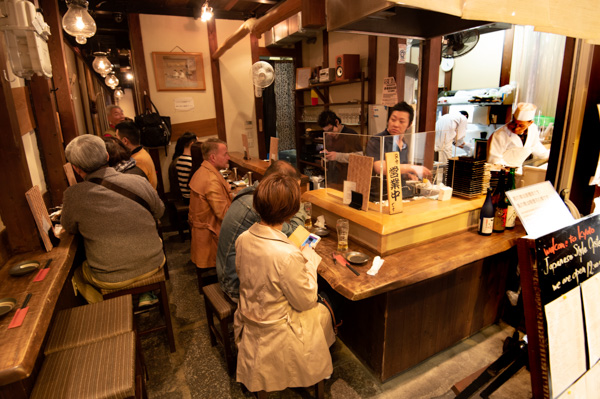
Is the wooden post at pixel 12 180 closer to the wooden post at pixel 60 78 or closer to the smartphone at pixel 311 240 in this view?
the smartphone at pixel 311 240

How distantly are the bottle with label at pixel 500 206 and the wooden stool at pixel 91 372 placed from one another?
2.26 meters

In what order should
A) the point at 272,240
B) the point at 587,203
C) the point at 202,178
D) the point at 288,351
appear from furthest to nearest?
the point at 202,178
the point at 587,203
the point at 288,351
the point at 272,240

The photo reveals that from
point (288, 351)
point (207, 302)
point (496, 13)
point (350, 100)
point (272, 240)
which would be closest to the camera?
point (496, 13)

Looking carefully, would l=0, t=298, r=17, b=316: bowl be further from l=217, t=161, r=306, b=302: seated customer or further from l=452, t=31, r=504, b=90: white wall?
l=452, t=31, r=504, b=90: white wall

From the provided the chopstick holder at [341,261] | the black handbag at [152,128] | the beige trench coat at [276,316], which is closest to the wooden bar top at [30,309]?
the beige trench coat at [276,316]

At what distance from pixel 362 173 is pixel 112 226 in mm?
1660

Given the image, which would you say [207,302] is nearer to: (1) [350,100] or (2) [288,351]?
(2) [288,351]

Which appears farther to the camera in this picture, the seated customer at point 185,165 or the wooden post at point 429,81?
the seated customer at point 185,165

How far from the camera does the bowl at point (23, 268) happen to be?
1681 millimetres

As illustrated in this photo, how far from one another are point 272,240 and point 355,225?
800 mm

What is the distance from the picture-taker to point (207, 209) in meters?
2.96

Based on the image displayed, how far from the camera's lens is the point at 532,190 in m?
1.65

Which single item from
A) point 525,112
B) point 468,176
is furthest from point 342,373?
point 525,112

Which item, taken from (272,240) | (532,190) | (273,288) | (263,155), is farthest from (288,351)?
(263,155)
